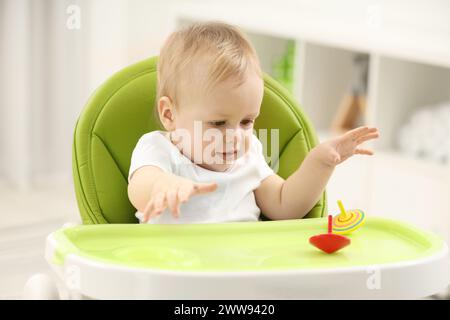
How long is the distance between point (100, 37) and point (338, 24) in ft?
2.89

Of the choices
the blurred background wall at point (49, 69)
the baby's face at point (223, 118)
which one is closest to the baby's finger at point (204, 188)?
the baby's face at point (223, 118)

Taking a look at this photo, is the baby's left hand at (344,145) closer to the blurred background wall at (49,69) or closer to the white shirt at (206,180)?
the white shirt at (206,180)

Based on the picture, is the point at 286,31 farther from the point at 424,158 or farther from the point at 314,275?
the point at 314,275

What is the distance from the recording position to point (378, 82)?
2129 mm

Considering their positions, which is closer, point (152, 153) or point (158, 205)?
point (158, 205)

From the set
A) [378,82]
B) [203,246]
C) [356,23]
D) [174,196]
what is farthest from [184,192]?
[356,23]

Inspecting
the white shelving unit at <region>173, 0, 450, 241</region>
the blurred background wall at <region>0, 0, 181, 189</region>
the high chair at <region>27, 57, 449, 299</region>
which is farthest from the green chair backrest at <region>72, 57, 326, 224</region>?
the blurred background wall at <region>0, 0, 181, 189</region>

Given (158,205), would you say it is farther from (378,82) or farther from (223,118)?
(378,82)

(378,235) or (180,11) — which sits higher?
(180,11)

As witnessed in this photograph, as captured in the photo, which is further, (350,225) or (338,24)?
(338,24)

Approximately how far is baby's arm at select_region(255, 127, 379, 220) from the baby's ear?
170 millimetres

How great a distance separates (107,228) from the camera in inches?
38.7

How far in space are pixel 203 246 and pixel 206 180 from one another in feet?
0.47

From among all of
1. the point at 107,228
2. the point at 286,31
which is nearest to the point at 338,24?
the point at 286,31
